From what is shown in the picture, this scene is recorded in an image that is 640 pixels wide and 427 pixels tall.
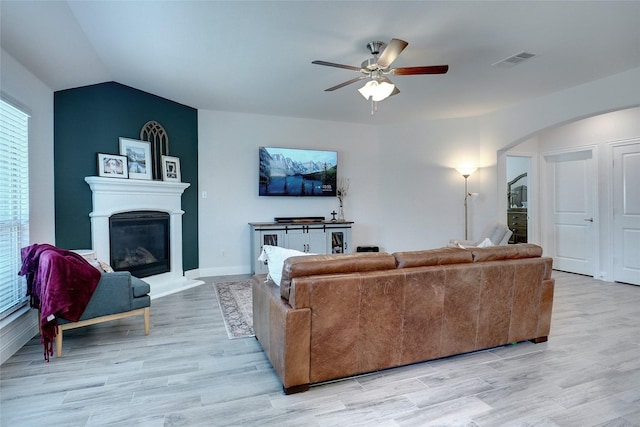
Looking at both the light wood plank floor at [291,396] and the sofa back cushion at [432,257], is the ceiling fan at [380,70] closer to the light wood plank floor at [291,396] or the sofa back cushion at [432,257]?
the sofa back cushion at [432,257]

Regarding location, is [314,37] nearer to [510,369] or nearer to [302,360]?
[302,360]

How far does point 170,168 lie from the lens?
4.93 m

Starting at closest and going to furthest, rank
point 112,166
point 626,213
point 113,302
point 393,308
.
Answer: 1. point 393,308
2. point 113,302
3. point 112,166
4. point 626,213

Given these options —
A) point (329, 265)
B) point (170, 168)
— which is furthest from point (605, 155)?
point (170, 168)

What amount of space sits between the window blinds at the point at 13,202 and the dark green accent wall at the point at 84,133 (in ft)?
1.80

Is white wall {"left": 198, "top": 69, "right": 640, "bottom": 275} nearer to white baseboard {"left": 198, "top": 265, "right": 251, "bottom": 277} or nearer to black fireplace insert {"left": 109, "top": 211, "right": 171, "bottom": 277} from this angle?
white baseboard {"left": 198, "top": 265, "right": 251, "bottom": 277}

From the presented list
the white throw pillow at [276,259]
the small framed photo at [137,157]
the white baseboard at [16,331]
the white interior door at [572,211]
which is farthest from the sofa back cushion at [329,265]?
the white interior door at [572,211]

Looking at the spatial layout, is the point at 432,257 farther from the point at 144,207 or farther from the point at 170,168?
the point at 170,168

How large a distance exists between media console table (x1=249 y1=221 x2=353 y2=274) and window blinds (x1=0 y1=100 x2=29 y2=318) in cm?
281

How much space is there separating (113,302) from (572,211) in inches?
268

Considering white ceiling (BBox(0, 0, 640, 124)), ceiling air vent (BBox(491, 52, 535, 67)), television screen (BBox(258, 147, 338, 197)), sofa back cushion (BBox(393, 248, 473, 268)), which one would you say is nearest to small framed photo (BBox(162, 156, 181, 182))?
white ceiling (BBox(0, 0, 640, 124))

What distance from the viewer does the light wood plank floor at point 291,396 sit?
1918 millimetres

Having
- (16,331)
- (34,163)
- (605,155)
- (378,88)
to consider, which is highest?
(378,88)

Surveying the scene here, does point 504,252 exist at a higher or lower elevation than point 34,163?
lower
